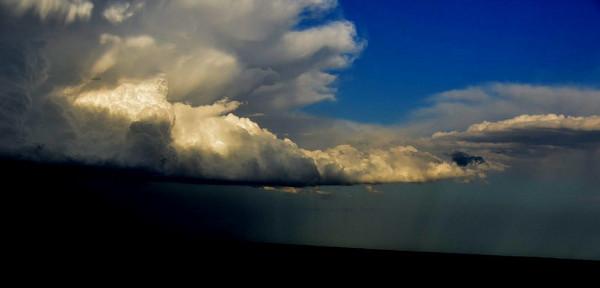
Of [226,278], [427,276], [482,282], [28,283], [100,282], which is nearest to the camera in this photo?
[28,283]

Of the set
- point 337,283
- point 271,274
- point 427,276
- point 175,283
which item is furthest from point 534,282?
point 175,283

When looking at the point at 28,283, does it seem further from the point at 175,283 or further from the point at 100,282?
the point at 175,283

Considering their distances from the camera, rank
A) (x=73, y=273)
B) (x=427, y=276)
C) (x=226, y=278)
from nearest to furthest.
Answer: (x=73, y=273)
(x=226, y=278)
(x=427, y=276)

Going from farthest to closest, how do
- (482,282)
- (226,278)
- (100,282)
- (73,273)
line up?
(482,282) → (226,278) → (73,273) → (100,282)

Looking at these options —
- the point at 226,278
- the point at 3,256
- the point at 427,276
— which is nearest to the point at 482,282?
the point at 427,276

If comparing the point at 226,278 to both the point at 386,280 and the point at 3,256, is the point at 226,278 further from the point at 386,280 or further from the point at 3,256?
the point at 3,256

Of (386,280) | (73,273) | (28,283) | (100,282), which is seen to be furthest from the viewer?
(386,280)

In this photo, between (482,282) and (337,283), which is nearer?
(337,283)

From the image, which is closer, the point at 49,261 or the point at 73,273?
the point at 73,273
